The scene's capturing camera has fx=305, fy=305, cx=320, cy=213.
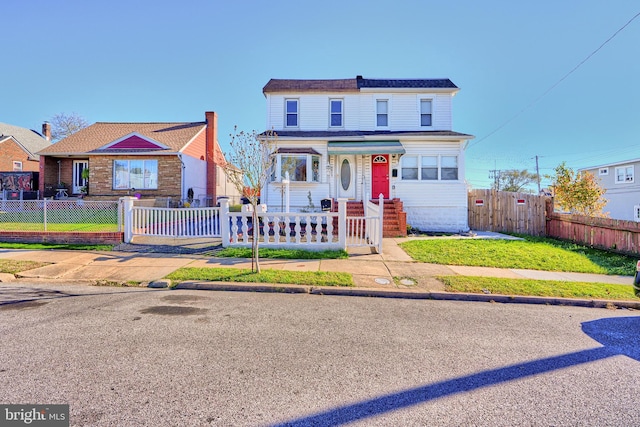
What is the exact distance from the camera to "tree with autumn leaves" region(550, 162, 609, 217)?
1425cm

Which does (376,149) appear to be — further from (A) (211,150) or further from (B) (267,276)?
(A) (211,150)

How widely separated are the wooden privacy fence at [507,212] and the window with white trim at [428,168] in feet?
6.57

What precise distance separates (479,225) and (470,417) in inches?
614

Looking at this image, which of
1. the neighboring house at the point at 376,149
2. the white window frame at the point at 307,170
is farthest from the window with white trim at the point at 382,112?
the white window frame at the point at 307,170

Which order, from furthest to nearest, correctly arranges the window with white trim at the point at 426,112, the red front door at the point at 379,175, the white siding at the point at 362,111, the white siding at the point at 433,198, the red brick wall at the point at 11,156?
the red brick wall at the point at 11,156 → the window with white trim at the point at 426,112 → the white siding at the point at 362,111 → the red front door at the point at 379,175 → the white siding at the point at 433,198

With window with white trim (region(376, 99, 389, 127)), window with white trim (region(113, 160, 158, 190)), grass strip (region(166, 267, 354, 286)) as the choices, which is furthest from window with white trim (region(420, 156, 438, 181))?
window with white trim (region(113, 160, 158, 190))

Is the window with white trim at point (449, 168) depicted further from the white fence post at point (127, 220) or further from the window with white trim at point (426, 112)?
the white fence post at point (127, 220)

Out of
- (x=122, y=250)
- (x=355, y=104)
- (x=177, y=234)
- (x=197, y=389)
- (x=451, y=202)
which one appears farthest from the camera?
(x=355, y=104)

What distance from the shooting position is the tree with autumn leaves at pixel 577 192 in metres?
14.2

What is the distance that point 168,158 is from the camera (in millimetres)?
19469

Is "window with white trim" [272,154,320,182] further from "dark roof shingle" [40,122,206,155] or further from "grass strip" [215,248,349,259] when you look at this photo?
"dark roof shingle" [40,122,206,155]

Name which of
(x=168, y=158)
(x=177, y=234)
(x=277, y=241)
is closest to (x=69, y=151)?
(x=168, y=158)

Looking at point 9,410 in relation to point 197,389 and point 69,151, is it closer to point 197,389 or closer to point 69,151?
point 197,389

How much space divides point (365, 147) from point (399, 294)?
32.7 feet
